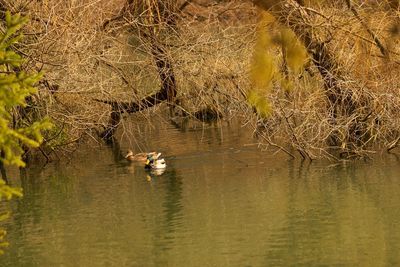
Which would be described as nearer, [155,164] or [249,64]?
[155,164]

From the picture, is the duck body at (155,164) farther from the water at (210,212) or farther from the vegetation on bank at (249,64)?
the vegetation on bank at (249,64)

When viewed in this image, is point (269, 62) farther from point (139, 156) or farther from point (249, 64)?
point (139, 156)

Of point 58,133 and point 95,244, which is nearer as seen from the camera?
point 95,244

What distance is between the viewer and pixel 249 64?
56.0 feet

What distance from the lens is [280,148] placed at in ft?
56.9

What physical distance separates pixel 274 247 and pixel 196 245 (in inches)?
36.3

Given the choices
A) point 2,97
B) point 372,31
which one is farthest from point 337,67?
point 2,97

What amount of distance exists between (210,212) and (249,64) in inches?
171

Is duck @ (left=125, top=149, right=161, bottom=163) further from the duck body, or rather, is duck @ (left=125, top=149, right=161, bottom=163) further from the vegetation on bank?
the vegetation on bank

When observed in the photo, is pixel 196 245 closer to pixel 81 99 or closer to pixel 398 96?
pixel 398 96

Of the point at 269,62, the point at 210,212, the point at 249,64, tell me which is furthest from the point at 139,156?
the point at 210,212

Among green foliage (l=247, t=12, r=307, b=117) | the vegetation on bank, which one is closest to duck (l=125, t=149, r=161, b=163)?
the vegetation on bank

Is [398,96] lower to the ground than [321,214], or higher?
higher

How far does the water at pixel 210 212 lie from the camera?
446 inches
